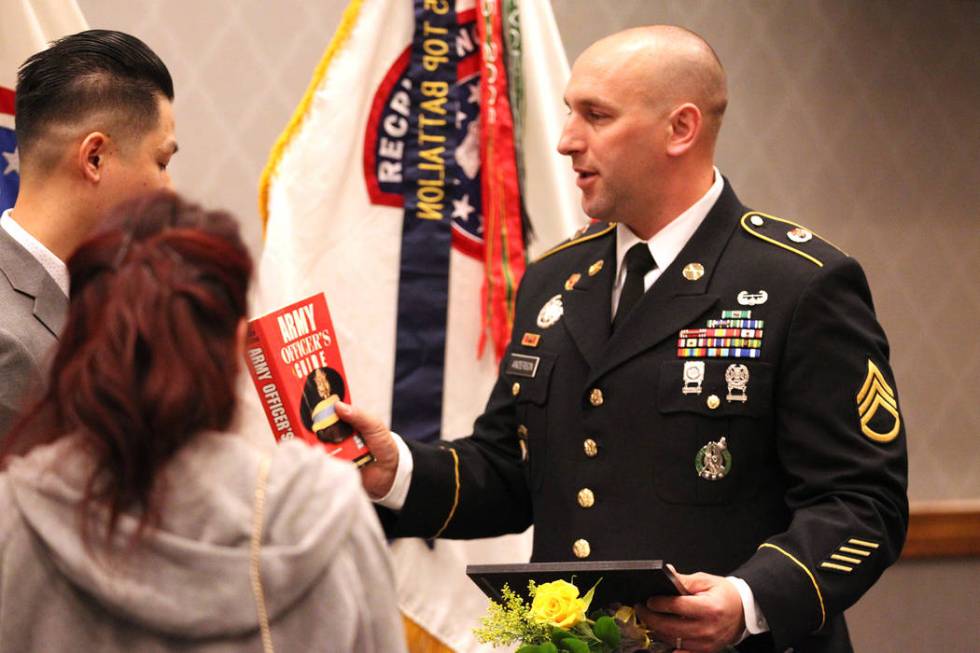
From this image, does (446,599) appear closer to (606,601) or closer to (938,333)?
(606,601)

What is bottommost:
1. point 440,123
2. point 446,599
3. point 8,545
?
point 446,599

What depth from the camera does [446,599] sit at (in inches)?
107

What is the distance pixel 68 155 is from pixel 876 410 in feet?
4.13

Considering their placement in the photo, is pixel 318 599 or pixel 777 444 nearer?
pixel 318 599

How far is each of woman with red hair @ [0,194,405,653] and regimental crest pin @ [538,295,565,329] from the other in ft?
3.54

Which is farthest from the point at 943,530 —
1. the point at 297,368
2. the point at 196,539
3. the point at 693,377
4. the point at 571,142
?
the point at 196,539

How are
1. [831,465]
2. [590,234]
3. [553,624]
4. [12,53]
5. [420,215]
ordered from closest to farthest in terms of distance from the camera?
[553,624] < [831,465] < [590,234] < [12,53] < [420,215]

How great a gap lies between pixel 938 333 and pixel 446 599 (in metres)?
1.68

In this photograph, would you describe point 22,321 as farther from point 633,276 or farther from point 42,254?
point 633,276

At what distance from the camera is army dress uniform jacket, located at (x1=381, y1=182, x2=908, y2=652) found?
5.99ft

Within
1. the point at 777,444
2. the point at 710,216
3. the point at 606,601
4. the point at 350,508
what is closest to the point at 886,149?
the point at 710,216

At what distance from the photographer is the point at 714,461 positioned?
1894 millimetres

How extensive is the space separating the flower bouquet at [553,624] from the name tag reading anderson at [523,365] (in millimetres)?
536

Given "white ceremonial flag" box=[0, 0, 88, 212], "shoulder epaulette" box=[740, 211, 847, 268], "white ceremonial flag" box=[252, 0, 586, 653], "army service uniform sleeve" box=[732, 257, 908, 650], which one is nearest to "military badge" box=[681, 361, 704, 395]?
"army service uniform sleeve" box=[732, 257, 908, 650]
